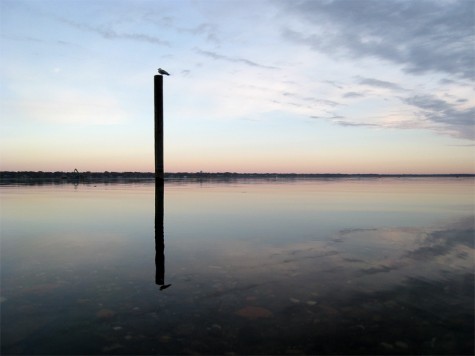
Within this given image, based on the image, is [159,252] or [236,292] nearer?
[236,292]

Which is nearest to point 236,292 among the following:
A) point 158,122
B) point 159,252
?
point 159,252

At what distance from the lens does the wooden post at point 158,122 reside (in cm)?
2130

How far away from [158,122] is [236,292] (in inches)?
659

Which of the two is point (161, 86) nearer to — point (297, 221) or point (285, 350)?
point (297, 221)

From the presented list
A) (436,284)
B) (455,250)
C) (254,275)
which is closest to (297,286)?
(254,275)

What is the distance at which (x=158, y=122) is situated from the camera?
21.5m

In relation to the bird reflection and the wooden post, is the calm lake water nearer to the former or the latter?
the bird reflection

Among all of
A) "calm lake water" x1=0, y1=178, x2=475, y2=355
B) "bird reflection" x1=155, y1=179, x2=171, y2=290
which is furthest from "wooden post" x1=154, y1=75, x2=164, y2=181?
"calm lake water" x1=0, y1=178, x2=475, y2=355

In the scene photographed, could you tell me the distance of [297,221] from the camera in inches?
647

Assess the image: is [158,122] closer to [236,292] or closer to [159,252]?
[159,252]

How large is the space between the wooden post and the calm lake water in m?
8.64

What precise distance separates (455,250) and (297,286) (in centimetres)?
644

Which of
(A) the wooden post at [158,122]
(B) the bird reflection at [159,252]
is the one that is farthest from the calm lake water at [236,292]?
(A) the wooden post at [158,122]

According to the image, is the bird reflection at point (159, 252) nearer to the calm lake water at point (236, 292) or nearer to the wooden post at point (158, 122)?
the calm lake water at point (236, 292)
